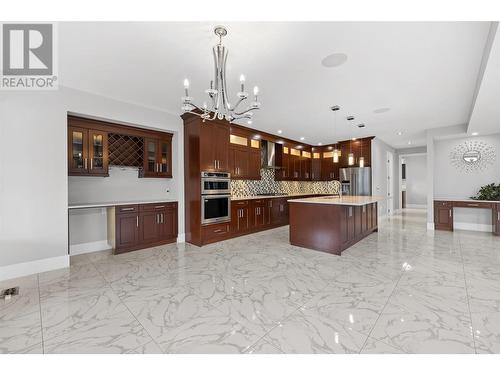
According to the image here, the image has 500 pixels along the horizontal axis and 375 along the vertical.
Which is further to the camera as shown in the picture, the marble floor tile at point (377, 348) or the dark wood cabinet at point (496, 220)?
the dark wood cabinet at point (496, 220)

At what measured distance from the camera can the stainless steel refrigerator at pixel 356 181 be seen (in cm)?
703

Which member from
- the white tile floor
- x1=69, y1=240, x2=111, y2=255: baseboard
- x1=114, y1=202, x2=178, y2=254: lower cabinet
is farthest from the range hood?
x1=69, y1=240, x2=111, y2=255: baseboard

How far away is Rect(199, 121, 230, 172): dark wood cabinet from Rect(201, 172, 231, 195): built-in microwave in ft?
0.37

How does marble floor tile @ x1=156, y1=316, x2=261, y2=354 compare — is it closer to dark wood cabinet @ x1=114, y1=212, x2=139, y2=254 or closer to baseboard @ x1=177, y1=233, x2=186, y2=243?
dark wood cabinet @ x1=114, y1=212, x2=139, y2=254

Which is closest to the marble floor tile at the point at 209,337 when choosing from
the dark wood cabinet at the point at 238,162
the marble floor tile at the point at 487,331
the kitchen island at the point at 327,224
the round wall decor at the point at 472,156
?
the marble floor tile at the point at 487,331

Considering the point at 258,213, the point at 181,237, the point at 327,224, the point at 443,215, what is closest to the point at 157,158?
the point at 181,237

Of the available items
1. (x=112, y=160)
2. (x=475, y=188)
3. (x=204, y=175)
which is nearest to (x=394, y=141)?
(x=475, y=188)

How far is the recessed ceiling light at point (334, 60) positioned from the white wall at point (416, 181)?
10.6 meters

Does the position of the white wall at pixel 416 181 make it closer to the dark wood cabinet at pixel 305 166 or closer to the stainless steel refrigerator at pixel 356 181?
the stainless steel refrigerator at pixel 356 181

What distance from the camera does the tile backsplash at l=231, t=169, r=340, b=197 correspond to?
248 inches

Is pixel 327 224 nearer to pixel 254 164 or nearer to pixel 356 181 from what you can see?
pixel 254 164

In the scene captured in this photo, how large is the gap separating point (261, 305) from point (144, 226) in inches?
116

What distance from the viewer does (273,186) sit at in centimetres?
733
